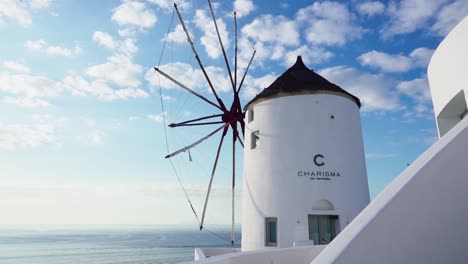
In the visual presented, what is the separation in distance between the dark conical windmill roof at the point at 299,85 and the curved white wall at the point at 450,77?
6.97m

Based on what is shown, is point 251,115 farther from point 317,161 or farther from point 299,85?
point 317,161

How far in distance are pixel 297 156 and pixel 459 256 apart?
10.6m

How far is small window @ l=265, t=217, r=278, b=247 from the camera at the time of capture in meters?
13.8

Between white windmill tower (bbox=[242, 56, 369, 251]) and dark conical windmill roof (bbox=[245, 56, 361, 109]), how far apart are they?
52mm

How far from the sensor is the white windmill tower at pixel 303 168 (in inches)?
534

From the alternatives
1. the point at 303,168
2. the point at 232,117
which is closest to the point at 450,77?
the point at 303,168

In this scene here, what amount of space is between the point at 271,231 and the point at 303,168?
3374mm

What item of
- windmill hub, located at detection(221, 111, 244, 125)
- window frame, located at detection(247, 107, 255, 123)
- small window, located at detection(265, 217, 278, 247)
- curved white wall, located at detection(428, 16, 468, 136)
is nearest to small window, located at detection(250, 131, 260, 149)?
window frame, located at detection(247, 107, 255, 123)

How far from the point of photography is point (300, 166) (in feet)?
45.4

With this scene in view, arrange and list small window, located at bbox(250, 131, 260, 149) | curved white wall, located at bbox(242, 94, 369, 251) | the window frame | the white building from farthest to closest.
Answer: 1. the window frame
2. small window, located at bbox(250, 131, 260, 149)
3. curved white wall, located at bbox(242, 94, 369, 251)
4. the white building

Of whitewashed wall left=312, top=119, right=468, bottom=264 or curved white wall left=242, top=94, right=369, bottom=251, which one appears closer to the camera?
whitewashed wall left=312, top=119, right=468, bottom=264

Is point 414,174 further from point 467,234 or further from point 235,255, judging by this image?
point 235,255

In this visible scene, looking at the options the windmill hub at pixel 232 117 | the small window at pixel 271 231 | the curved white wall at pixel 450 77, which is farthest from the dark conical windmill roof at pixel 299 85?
the curved white wall at pixel 450 77

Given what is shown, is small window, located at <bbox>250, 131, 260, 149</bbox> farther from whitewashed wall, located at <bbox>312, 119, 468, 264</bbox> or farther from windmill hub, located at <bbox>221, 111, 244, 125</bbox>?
whitewashed wall, located at <bbox>312, 119, 468, 264</bbox>
